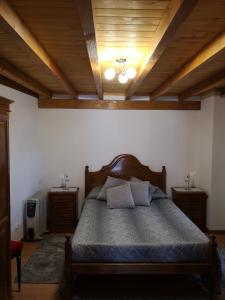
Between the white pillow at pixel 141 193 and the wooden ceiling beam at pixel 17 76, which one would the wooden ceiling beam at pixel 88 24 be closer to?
the wooden ceiling beam at pixel 17 76

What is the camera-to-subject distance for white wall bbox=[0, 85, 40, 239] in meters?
3.96

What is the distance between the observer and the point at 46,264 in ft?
12.0

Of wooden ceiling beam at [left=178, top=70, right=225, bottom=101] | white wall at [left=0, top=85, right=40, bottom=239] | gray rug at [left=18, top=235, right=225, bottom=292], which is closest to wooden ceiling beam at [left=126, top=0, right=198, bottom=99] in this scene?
wooden ceiling beam at [left=178, top=70, right=225, bottom=101]

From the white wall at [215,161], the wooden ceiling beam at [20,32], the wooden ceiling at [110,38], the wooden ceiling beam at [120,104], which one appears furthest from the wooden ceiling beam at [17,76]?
the white wall at [215,161]

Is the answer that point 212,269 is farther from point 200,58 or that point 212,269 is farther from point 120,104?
point 120,104

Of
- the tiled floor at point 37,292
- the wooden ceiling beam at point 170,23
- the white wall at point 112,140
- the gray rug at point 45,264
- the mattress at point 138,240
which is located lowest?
the tiled floor at point 37,292

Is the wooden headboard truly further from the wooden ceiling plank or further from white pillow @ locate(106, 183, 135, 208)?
the wooden ceiling plank

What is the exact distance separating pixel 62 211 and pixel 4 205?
2.38m

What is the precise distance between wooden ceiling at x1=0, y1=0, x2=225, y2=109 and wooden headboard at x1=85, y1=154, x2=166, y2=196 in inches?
67.1

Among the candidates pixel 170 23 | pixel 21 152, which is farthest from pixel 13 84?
pixel 170 23

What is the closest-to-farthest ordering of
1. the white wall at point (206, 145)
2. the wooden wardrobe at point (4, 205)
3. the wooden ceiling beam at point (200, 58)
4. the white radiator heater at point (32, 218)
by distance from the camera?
the wooden ceiling beam at point (200, 58) < the wooden wardrobe at point (4, 205) < the white radiator heater at point (32, 218) < the white wall at point (206, 145)

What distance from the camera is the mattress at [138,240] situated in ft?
9.51

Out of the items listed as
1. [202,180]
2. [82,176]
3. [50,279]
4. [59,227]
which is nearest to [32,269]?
[50,279]

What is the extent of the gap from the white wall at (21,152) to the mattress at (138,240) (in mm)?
1126
